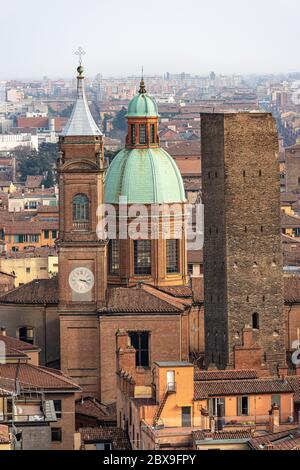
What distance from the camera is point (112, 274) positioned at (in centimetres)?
5069

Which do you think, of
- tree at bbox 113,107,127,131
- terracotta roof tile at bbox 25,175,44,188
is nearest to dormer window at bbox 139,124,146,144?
terracotta roof tile at bbox 25,175,44,188

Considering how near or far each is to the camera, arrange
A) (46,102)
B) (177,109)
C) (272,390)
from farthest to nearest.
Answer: (46,102) → (177,109) → (272,390)

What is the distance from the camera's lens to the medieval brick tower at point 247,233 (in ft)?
163

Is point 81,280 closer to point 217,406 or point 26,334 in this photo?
point 26,334

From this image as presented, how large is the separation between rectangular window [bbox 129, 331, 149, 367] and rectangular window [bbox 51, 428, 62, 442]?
281 inches

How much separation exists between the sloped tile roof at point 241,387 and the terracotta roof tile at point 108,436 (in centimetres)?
135

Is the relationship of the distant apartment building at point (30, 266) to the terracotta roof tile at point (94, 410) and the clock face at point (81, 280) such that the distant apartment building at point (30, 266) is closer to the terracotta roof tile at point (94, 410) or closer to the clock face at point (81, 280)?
the clock face at point (81, 280)

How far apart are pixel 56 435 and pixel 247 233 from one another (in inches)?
383

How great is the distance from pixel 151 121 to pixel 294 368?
6556mm

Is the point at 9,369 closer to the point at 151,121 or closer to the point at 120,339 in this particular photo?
the point at 120,339

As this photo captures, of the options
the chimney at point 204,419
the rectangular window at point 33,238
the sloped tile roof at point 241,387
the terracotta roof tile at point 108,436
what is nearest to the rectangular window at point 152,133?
the sloped tile roof at point 241,387
